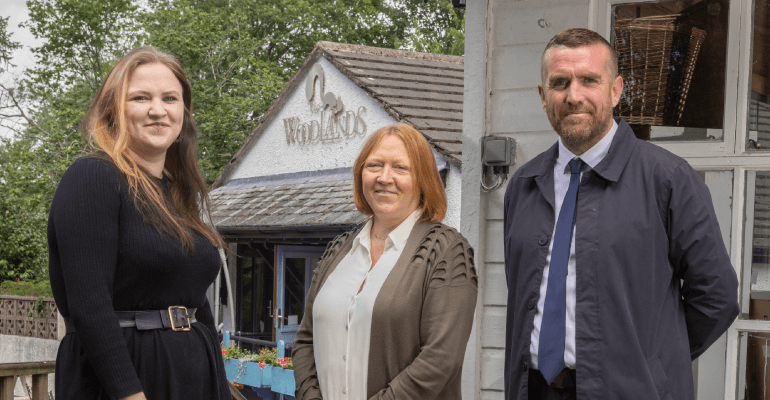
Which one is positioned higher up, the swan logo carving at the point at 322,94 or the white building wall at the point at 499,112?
the swan logo carving at the point at 322,94

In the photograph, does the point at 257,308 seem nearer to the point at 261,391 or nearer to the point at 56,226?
the point at 261,391

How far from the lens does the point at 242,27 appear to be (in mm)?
25031

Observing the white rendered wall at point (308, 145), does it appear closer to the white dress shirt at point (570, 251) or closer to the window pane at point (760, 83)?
the window pane at point (760, 83)

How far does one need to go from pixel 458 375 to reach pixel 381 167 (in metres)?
0.73

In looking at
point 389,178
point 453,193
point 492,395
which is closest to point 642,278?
point 389,178

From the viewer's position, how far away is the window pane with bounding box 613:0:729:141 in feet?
10.3

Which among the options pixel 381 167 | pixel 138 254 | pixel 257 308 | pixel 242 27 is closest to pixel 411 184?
pixel 381 167

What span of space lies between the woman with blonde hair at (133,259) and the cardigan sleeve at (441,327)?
57 cm

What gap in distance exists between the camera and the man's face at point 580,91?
2.24 m

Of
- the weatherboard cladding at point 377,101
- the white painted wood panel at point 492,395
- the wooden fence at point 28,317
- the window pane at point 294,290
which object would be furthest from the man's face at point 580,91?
the wooden fence at point 28,317

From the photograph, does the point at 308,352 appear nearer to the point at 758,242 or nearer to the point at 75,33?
the point at 758,242

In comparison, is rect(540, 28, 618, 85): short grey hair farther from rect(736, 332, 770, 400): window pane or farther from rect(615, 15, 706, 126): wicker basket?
rect(736, 332, 770, 400): window pane

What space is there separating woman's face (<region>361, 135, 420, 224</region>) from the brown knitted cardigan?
A: 15 cm

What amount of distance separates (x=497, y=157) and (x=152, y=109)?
1753 millimetres
